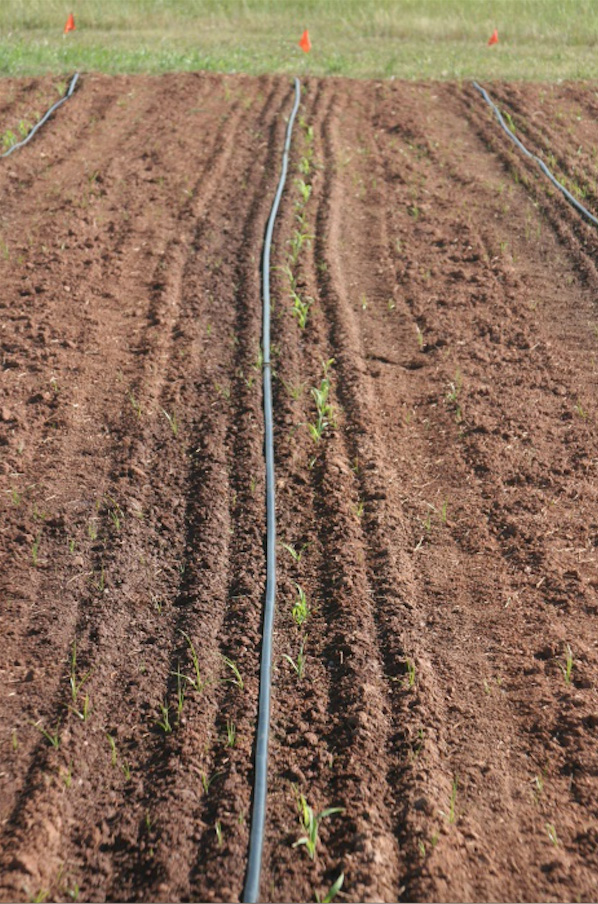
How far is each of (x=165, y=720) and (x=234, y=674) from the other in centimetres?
39

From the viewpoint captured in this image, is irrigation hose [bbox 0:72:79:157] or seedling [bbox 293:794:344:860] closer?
seedling [bbox 293:794:344:860]

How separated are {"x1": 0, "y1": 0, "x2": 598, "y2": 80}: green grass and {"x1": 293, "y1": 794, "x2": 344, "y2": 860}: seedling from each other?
12.1 m

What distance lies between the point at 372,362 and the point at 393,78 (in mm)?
8458

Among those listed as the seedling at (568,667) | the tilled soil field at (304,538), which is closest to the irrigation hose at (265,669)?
the tilled soil field at (304,538)

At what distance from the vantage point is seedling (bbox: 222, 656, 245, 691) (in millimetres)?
3777

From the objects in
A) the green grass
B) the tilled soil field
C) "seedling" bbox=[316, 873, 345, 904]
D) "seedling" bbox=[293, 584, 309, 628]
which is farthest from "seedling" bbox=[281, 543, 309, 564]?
the green grass

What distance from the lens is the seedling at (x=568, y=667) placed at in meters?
3.81

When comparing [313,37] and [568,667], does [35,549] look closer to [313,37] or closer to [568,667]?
[568,667]

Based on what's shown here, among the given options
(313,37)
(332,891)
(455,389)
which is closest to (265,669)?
(332,891)

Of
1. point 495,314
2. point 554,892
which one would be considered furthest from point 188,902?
point 495,314

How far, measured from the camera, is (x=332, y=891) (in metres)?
2.93

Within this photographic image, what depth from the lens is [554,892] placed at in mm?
3023

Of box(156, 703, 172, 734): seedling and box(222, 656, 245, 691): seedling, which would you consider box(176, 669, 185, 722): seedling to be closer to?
box(156, 703, 172, 734): seedling

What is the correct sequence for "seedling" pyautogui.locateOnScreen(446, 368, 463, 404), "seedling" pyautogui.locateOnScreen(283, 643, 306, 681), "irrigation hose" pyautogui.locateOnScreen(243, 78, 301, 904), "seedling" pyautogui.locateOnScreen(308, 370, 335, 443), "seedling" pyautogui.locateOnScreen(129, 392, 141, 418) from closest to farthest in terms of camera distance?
1. "irrigation hose" pyautogui.locateOnScreen(243, 78, 301, 904)
2. "seedling" pyautogui.locateOnScreen(283, 643, 306, 681)
3. "seedling" pyautogui.locateOnScreen(308, 370, 335, 443)
4. "seedling" pyautogui.locateOnScreen(129, 392, 141, 418)
5. "seedling" pyautogui.locateOnScreen(446, 368, 463, 404)
